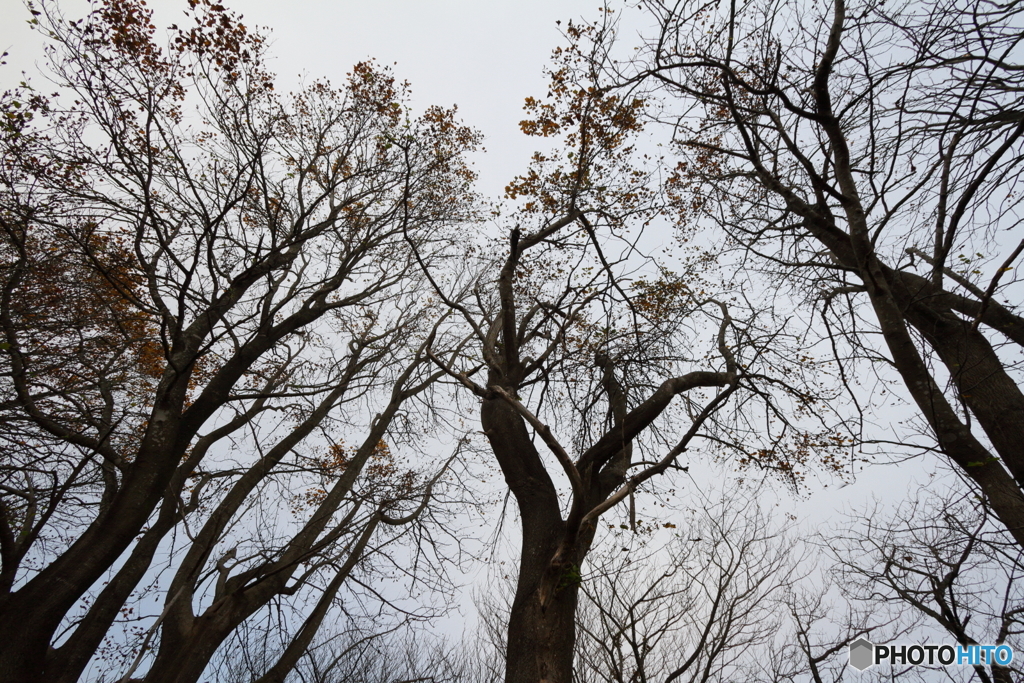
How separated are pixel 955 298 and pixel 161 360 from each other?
1020cm

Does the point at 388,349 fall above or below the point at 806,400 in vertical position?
above

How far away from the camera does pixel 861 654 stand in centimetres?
725

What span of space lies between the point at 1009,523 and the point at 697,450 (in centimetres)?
284

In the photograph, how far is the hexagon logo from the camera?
711cm

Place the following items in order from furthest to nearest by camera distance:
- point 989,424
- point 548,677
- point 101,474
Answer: point 101,474, point 989,424, point 548,677

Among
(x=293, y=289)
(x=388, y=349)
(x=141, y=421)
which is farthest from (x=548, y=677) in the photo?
(x=141, y=421)

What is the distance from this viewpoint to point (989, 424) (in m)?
4.42

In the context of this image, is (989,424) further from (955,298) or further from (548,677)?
(548,677)

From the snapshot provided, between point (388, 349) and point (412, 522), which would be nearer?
point (412, 522)

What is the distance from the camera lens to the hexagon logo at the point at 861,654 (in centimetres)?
711

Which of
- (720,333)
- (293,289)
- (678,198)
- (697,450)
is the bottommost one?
(697,450)

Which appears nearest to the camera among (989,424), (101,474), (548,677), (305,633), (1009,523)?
(1009,523)

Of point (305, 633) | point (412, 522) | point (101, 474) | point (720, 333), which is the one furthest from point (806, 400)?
point (101, 474)

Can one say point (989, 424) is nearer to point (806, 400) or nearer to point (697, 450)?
point (806, 400)
